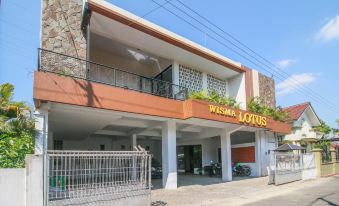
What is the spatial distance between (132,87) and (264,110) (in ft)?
33.1

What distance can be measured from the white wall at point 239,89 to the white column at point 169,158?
25.9ft

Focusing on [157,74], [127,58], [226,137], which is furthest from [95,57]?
[226,137]

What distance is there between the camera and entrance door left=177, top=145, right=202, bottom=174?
25.3 m

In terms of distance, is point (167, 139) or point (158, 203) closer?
point (158, 203)

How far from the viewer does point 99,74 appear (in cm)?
1507

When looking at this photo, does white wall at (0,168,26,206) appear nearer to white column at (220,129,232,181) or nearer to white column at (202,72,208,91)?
white column at (220,129,232,181)

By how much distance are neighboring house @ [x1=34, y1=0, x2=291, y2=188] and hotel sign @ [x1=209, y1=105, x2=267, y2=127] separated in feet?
0.18

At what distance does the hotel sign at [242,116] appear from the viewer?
1613cm

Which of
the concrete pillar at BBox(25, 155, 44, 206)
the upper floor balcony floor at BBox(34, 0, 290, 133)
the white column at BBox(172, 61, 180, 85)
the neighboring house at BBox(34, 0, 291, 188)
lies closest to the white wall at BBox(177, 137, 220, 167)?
the neighboring house at BBox(34, 0, 291, 188)

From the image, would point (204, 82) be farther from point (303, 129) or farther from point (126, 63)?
point (303, 129)

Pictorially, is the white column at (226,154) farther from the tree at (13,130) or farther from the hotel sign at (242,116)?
the tree at (13,130)

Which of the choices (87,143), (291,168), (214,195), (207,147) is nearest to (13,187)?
(214,195)

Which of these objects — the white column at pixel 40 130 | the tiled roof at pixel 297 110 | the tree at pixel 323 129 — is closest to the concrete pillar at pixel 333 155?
the tiled roof at pixel 297 110

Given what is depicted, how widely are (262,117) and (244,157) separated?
4.91 metres
